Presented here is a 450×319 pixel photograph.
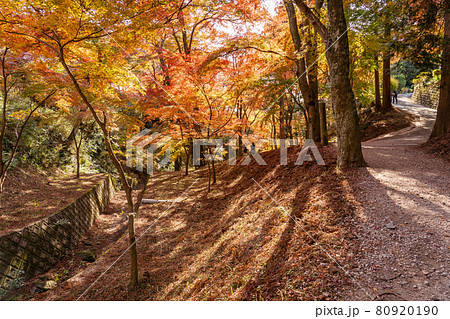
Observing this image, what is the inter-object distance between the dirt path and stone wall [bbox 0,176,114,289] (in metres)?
5.78

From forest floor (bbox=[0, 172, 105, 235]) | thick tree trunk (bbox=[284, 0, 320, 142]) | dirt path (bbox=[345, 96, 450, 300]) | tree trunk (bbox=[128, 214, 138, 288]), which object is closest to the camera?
dirt path (bbox=[345, 96, 450, 300])

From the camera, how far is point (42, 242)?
5.24 metres

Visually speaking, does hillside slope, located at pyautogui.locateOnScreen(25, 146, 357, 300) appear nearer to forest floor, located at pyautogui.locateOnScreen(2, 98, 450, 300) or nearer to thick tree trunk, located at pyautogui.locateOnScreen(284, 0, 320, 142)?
forest floor, located at pyautogui.locateOnScreen(2, 98, 450, 300)

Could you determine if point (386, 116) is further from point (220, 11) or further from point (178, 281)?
point (178, 281)

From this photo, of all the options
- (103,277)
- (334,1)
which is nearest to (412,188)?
(334,1)

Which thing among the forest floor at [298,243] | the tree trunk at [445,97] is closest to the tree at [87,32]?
the forest floor at [298,243]

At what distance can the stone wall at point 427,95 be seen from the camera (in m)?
19.2

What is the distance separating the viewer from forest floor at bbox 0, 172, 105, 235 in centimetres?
553

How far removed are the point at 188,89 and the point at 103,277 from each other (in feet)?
19.1

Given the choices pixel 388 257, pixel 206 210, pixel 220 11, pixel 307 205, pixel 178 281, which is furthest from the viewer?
pixel 220 11

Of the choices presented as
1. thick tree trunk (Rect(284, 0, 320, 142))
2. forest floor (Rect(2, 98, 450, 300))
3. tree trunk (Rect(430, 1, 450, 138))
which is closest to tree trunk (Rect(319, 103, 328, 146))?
thick tree trunk (Rect(284, 0, 320, 142))

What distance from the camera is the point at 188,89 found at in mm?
7746

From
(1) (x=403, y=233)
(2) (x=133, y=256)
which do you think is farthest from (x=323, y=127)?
(2) (x=133, y=256)

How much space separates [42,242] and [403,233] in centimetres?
697
